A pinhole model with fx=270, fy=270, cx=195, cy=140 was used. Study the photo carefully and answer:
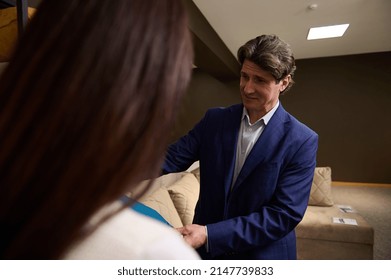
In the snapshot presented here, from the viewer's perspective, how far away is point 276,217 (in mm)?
691

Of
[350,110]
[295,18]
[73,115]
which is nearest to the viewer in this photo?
[73,115]

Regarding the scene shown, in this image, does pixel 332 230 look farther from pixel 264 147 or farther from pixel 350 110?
pixel 350 110

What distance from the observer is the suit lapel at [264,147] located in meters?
0.72

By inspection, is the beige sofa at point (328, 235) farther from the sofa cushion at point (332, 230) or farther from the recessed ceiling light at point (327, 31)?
the recessed ceiling light at point (327, 31)

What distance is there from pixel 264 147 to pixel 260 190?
115 mm

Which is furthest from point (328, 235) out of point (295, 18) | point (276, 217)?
point (295, 18)

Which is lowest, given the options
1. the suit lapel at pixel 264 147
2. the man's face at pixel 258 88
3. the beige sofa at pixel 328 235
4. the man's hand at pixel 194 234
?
the beige sofa at pixel 328 235

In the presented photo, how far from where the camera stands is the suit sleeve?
26.3 inches

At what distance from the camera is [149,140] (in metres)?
0.27

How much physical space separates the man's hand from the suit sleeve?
0.7 inches

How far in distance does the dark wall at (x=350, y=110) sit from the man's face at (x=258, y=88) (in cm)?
426

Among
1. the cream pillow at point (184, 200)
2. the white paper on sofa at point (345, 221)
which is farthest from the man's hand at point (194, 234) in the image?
the white paper on sofa at point (345, 221)

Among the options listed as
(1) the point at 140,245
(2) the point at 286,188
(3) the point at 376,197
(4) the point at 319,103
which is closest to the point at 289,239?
(2) the point at 286,188

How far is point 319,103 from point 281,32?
1.96 m
